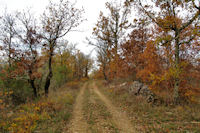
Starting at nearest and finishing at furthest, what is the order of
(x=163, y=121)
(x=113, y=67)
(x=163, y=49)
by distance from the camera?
(x=163, y=121) < (x=163, y=49) < (x=113, y=67)

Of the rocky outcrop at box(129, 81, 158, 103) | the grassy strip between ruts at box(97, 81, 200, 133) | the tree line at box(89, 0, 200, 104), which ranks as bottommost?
the grassy strip between ruts at box(97, 81, 200, 133)

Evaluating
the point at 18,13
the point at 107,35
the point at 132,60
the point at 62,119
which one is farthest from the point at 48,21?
the point at 132,60

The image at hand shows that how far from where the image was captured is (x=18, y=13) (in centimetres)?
1088

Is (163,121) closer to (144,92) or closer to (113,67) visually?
(144,92)

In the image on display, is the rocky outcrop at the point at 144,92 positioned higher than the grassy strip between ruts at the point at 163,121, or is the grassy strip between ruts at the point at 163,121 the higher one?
the rocky outcrop at the point at 144,92

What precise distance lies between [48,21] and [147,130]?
1290 cm

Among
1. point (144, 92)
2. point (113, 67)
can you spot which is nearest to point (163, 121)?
point (144, 92)

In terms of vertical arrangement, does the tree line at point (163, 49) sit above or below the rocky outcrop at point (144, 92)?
above

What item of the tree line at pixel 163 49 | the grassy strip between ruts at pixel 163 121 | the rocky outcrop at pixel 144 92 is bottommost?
the grassy strip between ruts at pixel 163 121

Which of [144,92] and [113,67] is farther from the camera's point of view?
[113,67]

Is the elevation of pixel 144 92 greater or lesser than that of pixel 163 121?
greater

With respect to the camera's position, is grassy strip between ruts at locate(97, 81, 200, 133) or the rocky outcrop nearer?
grassy strip between ruts at locate(97, 81, 200, 133)

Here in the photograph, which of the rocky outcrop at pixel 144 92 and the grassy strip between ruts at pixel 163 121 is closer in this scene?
the grassy strip between ruts at pixel 163 121

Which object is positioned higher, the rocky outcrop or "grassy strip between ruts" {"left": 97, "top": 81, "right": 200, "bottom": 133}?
the rocky outcrop
